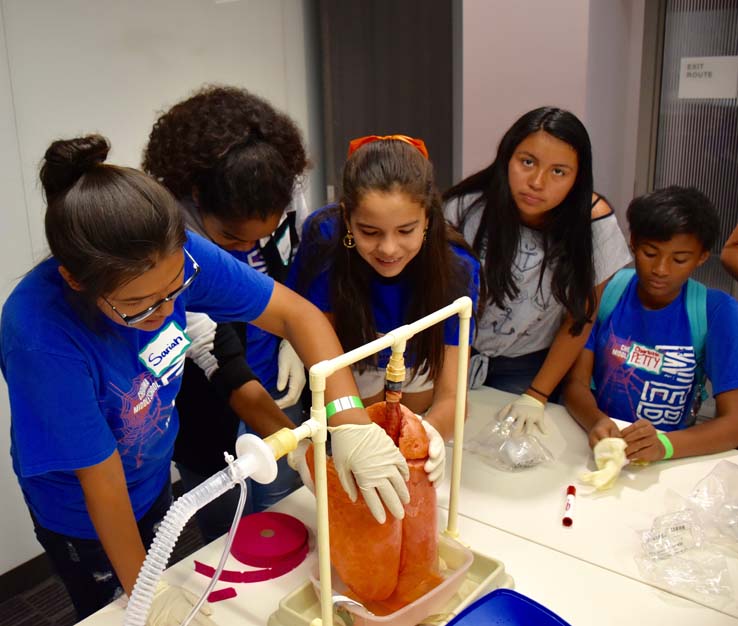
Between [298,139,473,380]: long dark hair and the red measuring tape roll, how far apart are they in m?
0.42

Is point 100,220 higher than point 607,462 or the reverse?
higher

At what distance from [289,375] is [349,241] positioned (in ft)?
1.44

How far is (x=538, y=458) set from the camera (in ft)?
5.12

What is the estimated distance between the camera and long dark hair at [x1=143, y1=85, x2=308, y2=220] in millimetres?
1413

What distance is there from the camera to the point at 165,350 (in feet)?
3.87

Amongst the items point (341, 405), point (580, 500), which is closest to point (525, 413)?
point (580, 500)

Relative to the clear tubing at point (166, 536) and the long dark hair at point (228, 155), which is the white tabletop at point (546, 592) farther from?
the long dark hair at point (228, 155)

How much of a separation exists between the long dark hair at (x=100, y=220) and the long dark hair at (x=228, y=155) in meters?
0.38

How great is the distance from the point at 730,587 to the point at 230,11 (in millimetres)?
2561

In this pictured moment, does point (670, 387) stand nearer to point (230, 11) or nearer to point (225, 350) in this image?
point (225, 350)

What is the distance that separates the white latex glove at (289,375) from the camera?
1748mm

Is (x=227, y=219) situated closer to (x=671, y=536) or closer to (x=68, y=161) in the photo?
(x=68, y=161)

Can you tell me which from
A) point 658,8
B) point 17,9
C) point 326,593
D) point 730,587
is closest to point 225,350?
point 326,593

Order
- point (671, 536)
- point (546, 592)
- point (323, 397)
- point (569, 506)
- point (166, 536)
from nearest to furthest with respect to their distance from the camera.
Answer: point (166, 536) < point (323, 397) < point (546, 592) < point (671, 536) < point (569, 506)
